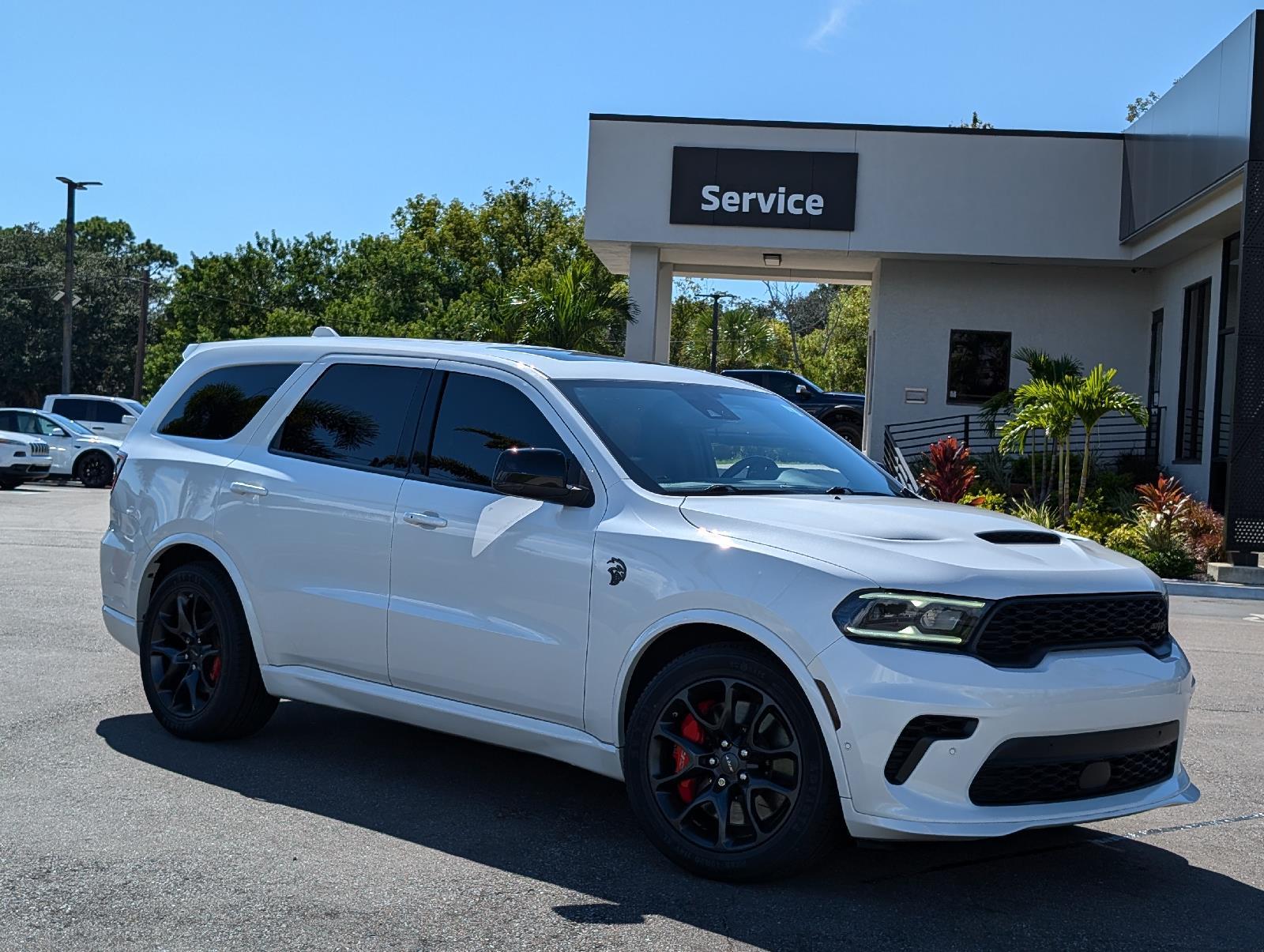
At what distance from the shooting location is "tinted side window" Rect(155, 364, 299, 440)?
672 cm

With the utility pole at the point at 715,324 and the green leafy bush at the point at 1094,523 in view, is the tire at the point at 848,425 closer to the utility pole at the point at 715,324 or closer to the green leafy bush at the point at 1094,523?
the green leafy bush at the point at 1094,523

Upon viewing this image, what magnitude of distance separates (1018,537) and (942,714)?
2.97ft

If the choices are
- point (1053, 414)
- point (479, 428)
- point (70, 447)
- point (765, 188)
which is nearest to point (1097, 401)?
point (1053, 414)

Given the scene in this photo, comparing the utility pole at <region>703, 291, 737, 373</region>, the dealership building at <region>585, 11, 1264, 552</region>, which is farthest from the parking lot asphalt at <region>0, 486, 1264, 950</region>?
the utility pole at <region>703, 291, 737, 373</region>

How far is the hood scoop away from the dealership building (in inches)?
674

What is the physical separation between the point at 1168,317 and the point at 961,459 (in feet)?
21.8

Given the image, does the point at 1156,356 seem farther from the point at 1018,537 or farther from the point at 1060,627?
the point at 1060,627

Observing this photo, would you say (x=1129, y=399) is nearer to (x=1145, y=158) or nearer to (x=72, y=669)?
(x=1145, y=158)

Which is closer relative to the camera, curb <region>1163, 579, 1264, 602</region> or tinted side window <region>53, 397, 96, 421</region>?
curb <region>1163, 579, 1264, 602</region>

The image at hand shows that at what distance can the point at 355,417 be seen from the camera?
20.5 ft

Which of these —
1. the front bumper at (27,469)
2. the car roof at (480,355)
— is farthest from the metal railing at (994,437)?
the car roof at (480,355)

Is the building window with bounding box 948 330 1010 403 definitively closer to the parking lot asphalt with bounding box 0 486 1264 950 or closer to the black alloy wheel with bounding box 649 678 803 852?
the parking lot asphalt with bounding box 0 486 1264 950

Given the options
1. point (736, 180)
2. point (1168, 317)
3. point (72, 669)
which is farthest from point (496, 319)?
point (72, 669)

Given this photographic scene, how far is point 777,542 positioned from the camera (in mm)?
4715
